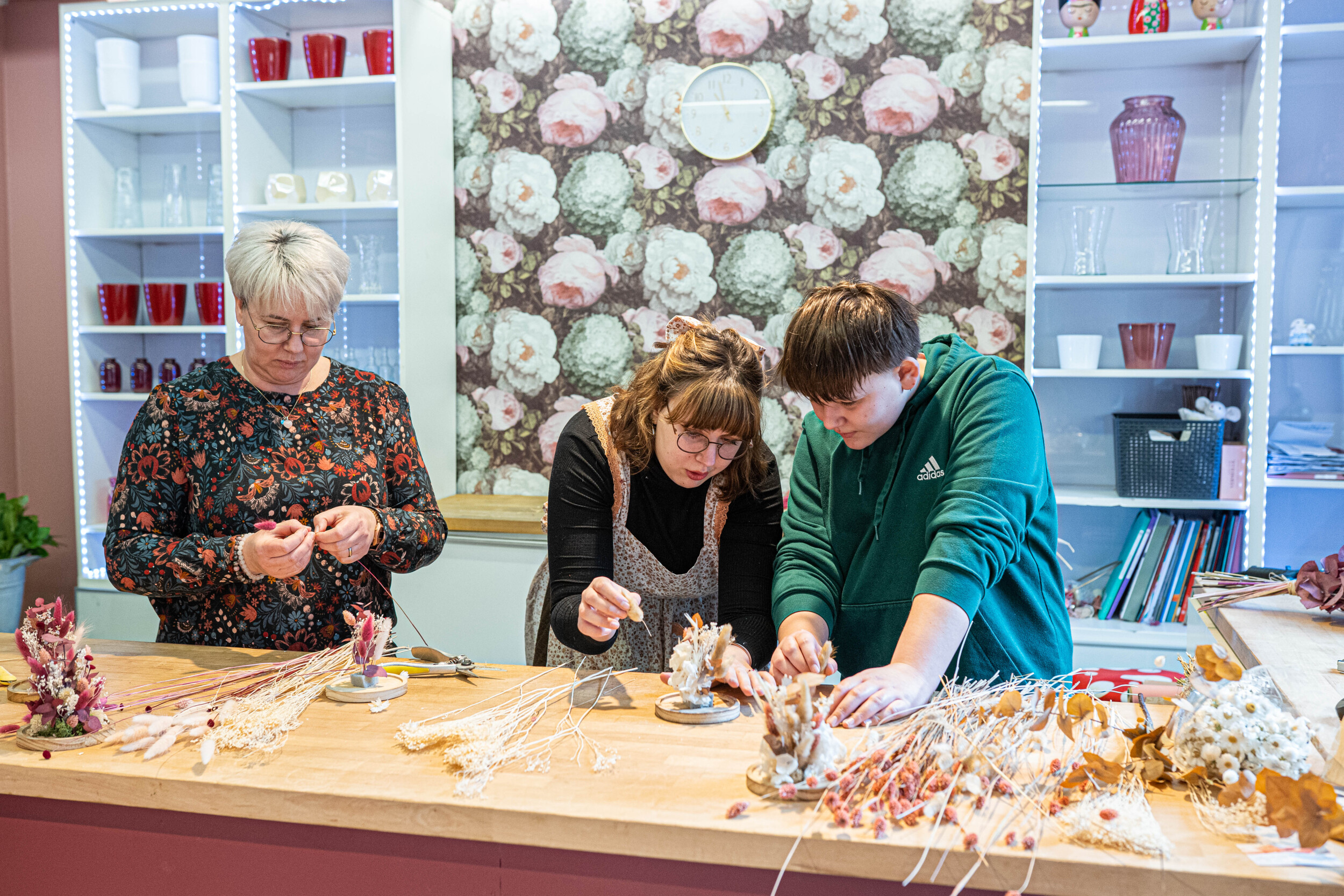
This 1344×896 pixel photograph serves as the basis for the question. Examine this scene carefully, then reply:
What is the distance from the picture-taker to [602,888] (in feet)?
3.63

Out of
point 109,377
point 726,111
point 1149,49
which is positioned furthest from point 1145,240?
point 109,377

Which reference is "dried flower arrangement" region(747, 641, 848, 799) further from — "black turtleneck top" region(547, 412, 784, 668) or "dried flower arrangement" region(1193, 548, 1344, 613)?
"dried flower arrangement" region(1193, 548, 1344, 613)

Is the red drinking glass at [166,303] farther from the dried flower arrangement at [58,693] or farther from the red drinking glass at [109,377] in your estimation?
the dried flower arrangement at [58,693]

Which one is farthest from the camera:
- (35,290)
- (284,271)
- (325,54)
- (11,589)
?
(35,290)

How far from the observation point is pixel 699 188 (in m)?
3.45

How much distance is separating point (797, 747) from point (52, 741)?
96 cm

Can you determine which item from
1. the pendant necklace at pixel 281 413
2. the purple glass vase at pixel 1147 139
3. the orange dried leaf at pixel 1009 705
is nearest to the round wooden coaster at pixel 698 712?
the orange dried leaf at pixel 1009 705

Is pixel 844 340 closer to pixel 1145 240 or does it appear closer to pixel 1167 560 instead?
pixel 1167 560

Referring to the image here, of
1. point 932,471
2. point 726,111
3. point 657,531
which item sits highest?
point 726,111

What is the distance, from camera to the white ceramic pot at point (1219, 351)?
2865mm

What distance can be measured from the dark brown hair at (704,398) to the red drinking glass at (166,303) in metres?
2.47

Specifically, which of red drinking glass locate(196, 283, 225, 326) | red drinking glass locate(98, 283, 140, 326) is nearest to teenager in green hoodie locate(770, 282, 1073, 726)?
red drinking glass locate(196, 283, 225, 326)

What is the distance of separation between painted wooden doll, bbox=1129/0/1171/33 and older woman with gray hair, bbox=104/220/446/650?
249 centimetres

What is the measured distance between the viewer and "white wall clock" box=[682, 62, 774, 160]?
3.37 metres
